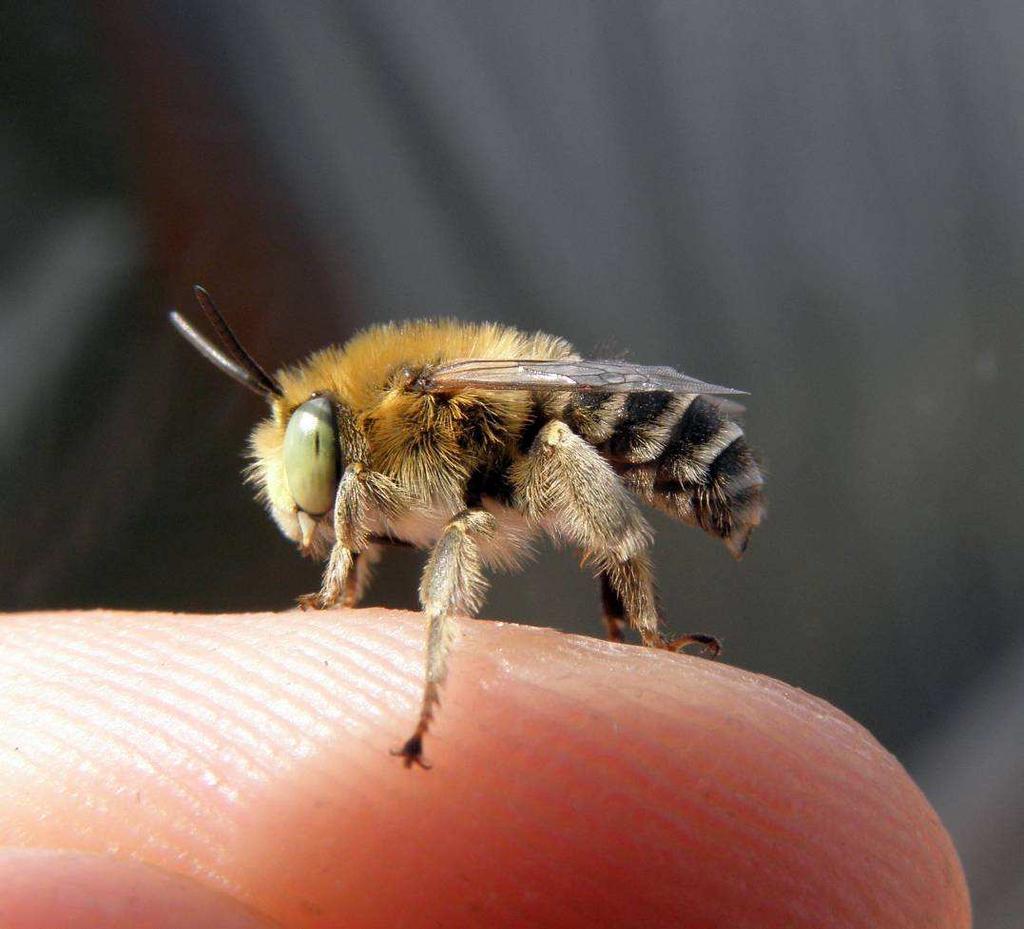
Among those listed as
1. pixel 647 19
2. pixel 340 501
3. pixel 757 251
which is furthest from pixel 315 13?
pixel 340 501

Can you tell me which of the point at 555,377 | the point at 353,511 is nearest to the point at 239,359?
the point at 353,511

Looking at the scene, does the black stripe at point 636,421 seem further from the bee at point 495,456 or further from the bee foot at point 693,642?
the bee foot at point 693,642

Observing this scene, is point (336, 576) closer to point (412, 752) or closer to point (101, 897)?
point (412, 752)

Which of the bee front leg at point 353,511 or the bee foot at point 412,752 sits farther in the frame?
the bee front leg at point 353,511

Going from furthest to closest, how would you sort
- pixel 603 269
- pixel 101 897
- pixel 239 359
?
1. pixel 603 269
2. pixel 239 359
3. pixel 101 897

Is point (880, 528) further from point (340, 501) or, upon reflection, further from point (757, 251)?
point (340, 501)

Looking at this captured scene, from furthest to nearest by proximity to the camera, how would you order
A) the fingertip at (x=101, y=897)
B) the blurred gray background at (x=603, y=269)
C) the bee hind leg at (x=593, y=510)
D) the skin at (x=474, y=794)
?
the blurred gray background at (x=603, y=269)
the bee hind leg at (x=593, y=510)
the skin at (x=474, y=794)
the fingertip at (x=101, y=897)

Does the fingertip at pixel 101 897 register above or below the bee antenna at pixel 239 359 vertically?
below

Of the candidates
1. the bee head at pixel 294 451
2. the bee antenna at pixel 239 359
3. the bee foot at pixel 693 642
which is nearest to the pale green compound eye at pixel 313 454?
the bee head at pixel 294 451
